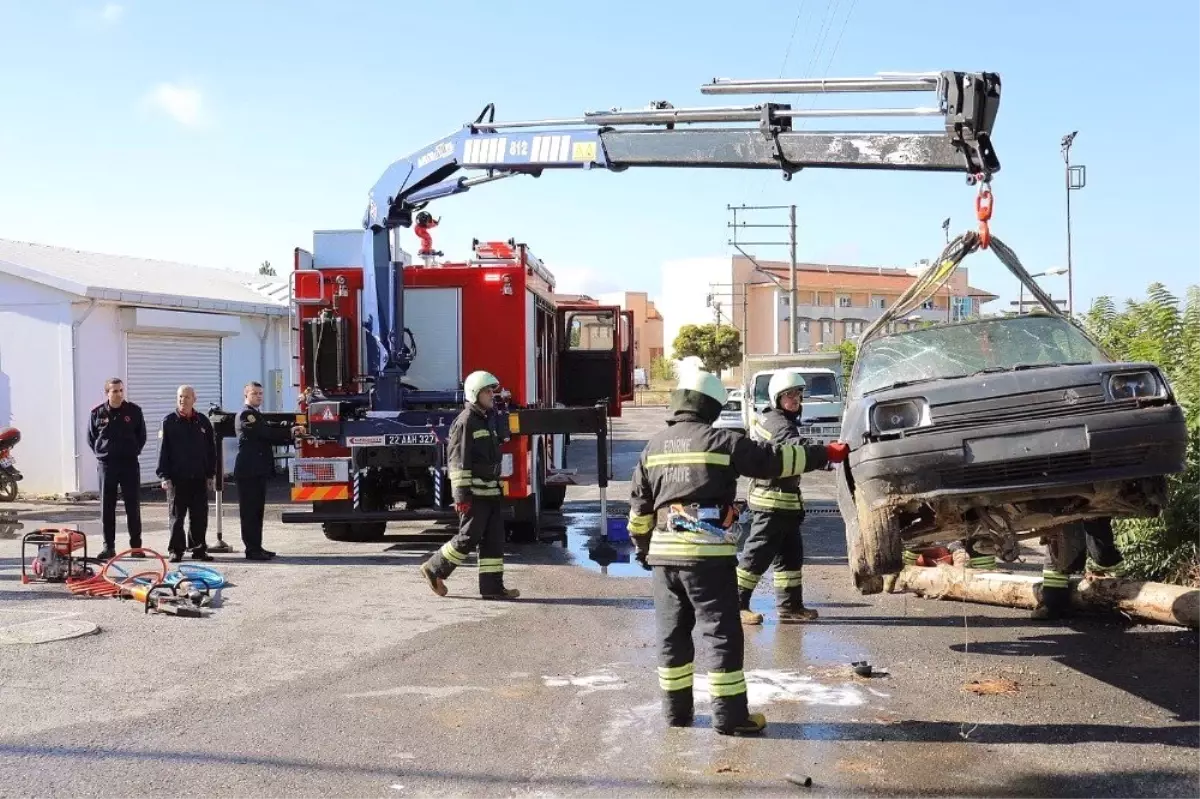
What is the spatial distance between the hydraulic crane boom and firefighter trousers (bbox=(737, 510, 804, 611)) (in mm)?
2489

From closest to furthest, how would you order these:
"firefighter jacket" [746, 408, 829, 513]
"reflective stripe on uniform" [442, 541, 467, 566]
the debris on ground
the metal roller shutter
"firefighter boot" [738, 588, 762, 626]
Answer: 1. the debris on ground
2. "firefighter jacket" [746, 408, 829, 513]
3. "firefighter boot" [738, 588, 762, 626]
4. "reflective stripe on uniform" [442, 541, 467, 566]
5. the metal roller shutter

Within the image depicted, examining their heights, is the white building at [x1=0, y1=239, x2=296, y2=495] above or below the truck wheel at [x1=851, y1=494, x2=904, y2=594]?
above

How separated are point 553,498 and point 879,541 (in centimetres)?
912

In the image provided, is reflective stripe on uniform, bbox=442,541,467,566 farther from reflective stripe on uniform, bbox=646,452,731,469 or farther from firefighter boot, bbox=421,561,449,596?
reflective stripe on uniform, bbox=646,452,731,469

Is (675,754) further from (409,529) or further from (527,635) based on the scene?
(409,529)

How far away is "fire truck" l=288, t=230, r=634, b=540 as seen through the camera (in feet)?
36.7

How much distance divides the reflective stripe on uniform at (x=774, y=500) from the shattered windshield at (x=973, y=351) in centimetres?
92

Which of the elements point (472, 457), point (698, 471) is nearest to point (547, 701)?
point (698, 471)

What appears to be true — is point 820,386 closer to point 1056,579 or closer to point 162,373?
point 162,373

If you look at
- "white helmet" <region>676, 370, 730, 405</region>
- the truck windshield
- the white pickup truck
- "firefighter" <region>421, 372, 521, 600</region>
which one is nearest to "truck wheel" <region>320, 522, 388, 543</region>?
"firefighter" <region>421, 372, 521, 600</region>

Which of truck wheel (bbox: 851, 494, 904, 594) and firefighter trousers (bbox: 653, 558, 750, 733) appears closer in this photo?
firefighter trousers (bbox: 653, 558, 750, 733)

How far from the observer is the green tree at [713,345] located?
64.2m

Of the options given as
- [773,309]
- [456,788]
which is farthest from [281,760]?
[773,309]

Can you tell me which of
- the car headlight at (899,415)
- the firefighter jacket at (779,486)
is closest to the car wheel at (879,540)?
the car headlight at (899,415)
